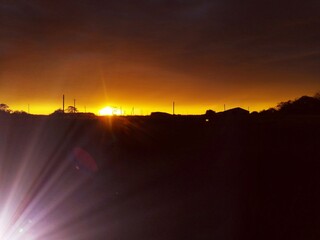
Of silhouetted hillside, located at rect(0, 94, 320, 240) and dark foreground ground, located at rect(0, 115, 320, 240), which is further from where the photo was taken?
silhouetted hillside, located at rect(0, 94, 320, 240)

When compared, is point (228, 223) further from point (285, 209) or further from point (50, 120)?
point (50, 120)

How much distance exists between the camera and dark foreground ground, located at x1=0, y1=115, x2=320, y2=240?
11.7m

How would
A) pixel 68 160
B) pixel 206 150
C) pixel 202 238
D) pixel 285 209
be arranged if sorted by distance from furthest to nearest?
pixel 68 160, pixel 206 150, pixel 285 209, pixel 202 238

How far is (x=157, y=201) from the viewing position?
568 inches

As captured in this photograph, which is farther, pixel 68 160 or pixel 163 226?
pixel 68 160

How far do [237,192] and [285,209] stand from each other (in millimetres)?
1421

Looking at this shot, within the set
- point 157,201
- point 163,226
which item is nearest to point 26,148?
point 157,201

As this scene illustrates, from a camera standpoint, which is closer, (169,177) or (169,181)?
(169,181)

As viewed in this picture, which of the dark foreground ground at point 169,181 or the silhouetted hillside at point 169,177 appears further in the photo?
the silhouetted hillside at point 169,177

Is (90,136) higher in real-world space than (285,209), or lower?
higher

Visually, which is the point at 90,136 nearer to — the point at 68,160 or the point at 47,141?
the point at 47,141

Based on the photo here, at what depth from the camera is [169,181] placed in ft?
56.5

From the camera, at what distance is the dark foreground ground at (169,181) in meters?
11.7

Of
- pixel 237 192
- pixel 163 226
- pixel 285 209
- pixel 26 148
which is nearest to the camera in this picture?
pixel 163 226
